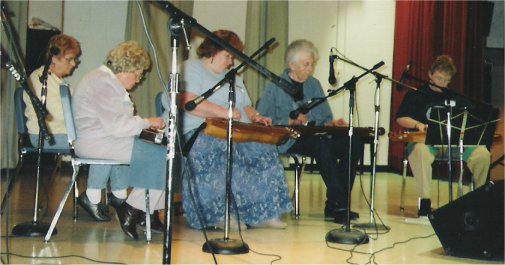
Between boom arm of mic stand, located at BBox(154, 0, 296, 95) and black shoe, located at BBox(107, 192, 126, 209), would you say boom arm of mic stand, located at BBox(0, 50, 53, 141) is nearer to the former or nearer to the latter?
boom arm of mic stand, located at BBox(154, 0, 296, 95)

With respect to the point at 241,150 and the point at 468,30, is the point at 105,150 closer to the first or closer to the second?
the point at 241,150

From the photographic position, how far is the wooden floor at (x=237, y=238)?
2.70 meters

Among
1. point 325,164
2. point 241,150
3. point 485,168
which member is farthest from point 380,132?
point 485,168

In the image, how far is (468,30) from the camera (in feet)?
24.4

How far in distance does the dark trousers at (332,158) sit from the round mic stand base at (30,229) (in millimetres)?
1661

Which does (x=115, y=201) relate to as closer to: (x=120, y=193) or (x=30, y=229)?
(x=120, y=193)

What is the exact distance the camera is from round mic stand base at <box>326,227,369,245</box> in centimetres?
314

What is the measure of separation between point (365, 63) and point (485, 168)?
3.55 meters

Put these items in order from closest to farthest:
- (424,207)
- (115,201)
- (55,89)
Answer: (115,201) < (55,89) < (424,207)

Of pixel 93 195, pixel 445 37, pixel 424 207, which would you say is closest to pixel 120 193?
pixel 93 195

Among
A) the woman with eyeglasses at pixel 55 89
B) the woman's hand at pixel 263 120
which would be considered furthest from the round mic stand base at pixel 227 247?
the woman with eyeglasses at pixel 55 89

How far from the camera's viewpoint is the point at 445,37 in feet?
24.6

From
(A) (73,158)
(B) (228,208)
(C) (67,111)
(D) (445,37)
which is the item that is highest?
(D) (445,37)

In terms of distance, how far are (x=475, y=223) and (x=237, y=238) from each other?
3.89 feet
